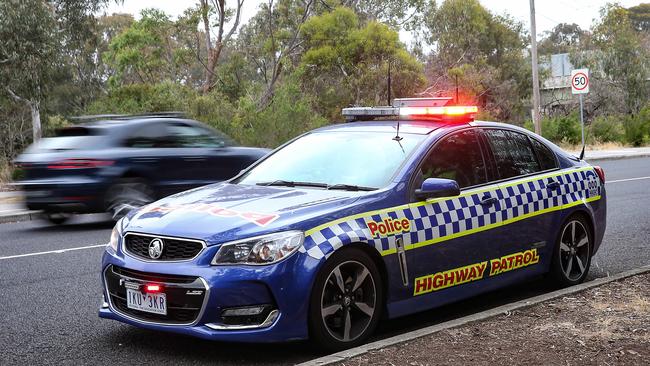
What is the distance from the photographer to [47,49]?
28688 millimetres

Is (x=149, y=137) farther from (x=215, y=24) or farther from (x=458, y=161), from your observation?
(x=215, y=24)

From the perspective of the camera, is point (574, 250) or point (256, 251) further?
point (574, 250)

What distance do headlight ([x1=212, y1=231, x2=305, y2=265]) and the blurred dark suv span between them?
714 centimetres

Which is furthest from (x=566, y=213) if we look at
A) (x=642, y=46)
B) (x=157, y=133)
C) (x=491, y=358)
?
(x=642, y=46)

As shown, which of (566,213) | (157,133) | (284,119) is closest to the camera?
(566,213)

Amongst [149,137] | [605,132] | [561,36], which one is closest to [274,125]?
[149,137]

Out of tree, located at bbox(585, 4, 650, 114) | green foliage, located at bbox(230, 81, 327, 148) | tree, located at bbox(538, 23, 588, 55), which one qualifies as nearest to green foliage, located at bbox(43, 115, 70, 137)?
green foliage, located at bbox(230, 81, 327, 148)

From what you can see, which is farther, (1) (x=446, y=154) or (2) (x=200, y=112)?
(2) (x=200, y=112)

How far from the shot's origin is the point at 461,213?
5980 millimetres

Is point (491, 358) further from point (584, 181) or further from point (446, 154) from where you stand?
point (584, 181)

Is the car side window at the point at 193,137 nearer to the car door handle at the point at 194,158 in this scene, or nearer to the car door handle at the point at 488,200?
the car door handle at the point at 194,158

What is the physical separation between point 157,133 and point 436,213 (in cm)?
752

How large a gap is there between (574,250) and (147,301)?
12.1 ft

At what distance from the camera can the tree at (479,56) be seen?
1871 inches
